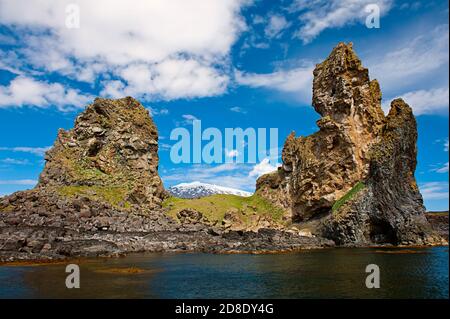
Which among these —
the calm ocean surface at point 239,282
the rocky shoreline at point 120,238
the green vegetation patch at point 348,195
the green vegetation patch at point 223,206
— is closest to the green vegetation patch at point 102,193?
the rocky shoreline at point 120,238

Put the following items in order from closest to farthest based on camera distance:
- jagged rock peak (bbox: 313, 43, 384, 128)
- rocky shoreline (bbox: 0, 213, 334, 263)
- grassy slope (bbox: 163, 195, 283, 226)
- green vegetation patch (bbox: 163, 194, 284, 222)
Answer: rocky shoreline (bbox: 0, 213, 334, 263), jagged rock peak (bbox: 313, 43, 384, 128), green vegetation patch (bbox: 163, 194, 284, 222), grassy slope (bbox: 163, 195, 283, 226)

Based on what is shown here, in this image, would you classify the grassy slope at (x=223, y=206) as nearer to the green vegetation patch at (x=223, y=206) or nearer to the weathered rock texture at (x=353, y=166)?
the green vegetation patch at (x=223, y=206)

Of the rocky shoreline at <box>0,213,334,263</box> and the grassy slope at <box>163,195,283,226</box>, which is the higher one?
the grassy slope at <box>163,195,283,226</box>

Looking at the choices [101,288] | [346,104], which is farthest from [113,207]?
[346,104]

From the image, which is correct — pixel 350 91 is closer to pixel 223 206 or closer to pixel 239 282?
pixel 223 206

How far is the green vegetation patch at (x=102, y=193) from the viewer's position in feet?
390

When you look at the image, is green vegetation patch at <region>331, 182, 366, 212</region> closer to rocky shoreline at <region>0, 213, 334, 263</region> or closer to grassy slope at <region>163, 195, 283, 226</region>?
rocky shoreline at <region>0, 213, 334, 263</region>

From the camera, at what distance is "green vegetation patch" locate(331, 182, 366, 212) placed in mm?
118438

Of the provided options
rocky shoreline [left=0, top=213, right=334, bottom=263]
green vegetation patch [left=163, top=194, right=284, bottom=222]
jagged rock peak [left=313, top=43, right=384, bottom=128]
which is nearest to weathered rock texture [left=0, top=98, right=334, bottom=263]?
rocky shoreline [left=0, top=213, right=334, bottom=263]

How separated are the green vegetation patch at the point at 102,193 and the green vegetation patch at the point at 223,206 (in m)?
18.4

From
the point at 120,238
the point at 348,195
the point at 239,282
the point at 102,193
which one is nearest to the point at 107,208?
the point at 102,193

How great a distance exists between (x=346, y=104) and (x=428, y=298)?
342ft
